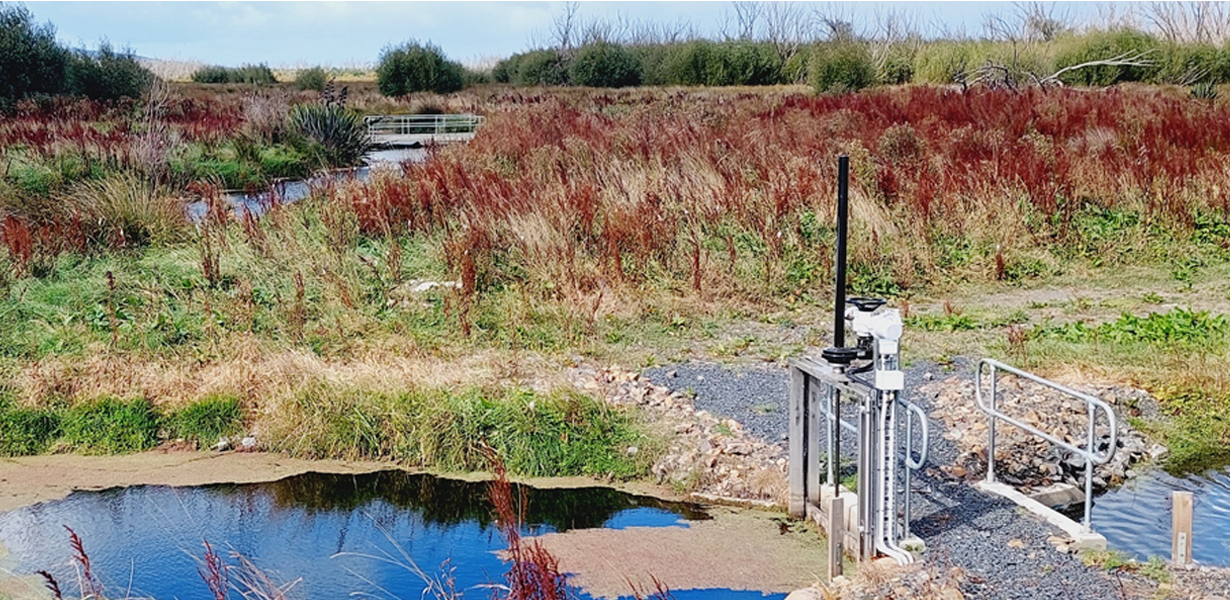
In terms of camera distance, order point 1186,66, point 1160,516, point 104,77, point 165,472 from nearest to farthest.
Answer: point 1160,516
point 165,472
point 1186,66
point 104,77

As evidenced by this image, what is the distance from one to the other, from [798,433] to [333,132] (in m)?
18.8

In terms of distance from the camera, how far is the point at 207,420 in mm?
7164

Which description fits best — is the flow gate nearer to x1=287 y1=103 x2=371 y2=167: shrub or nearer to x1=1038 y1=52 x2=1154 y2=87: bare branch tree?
x1=287 y1=103 x2=371 y2=167: shrub

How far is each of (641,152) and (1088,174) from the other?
16.4 ft

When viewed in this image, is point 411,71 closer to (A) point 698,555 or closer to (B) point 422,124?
(B) point 422,124

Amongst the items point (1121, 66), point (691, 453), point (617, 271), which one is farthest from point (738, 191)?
point (1121, 66)

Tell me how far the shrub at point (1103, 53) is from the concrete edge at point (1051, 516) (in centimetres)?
2204

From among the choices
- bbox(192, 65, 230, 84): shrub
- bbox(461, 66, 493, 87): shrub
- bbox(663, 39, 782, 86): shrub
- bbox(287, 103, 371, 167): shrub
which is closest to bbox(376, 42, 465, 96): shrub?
bbox(461, 66, 493, 87): shrub

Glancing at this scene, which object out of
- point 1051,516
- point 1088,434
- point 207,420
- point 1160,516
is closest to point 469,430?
point 207,420

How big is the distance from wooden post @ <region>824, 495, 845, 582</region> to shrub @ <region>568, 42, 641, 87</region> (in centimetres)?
3984

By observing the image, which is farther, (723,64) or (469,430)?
(723,64)

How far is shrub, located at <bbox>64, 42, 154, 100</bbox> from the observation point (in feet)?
108

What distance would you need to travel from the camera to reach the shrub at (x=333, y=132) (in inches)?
882

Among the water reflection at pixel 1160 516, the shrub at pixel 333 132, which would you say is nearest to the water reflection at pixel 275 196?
the shrub at pixel 333 132
